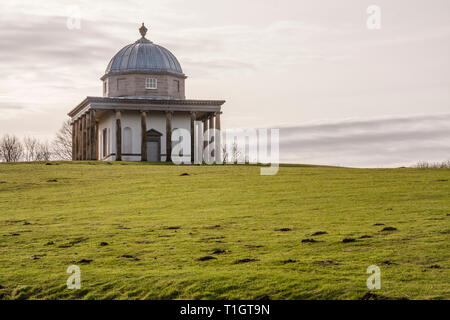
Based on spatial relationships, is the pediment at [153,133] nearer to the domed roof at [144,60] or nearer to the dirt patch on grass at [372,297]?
the domed roof at [144,60]

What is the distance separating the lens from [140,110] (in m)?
83.1

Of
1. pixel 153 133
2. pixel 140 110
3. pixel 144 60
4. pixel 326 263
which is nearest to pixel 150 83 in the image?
pixel 144 60

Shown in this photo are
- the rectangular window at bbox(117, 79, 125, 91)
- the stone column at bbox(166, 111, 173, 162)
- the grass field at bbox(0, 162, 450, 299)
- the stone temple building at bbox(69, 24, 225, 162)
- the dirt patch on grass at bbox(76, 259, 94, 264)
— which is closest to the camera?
the grass field at bbox(0, 162, 450, 299)

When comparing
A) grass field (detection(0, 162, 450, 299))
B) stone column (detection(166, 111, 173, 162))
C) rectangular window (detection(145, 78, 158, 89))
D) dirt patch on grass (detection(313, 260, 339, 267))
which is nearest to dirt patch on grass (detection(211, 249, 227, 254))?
grass field (detection(0, 162, 450, 299))

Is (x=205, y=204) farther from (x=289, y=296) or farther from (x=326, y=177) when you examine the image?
(x=289, y=296)

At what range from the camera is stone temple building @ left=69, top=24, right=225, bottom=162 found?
82500 mm

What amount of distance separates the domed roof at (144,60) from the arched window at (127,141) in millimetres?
6569

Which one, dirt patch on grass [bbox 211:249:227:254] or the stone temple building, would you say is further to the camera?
the stone temple building

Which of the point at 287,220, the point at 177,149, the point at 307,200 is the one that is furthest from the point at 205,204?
the point at 177,149

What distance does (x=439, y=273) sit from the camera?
68.7 ft

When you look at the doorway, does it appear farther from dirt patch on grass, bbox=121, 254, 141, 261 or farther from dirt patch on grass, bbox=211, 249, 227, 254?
dirt patch on grass, bbox=211, 249, 227, 254

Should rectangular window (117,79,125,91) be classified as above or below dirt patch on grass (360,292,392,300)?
above

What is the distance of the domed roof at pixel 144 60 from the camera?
87500mm

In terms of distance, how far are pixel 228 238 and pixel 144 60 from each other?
62783 millimetres
